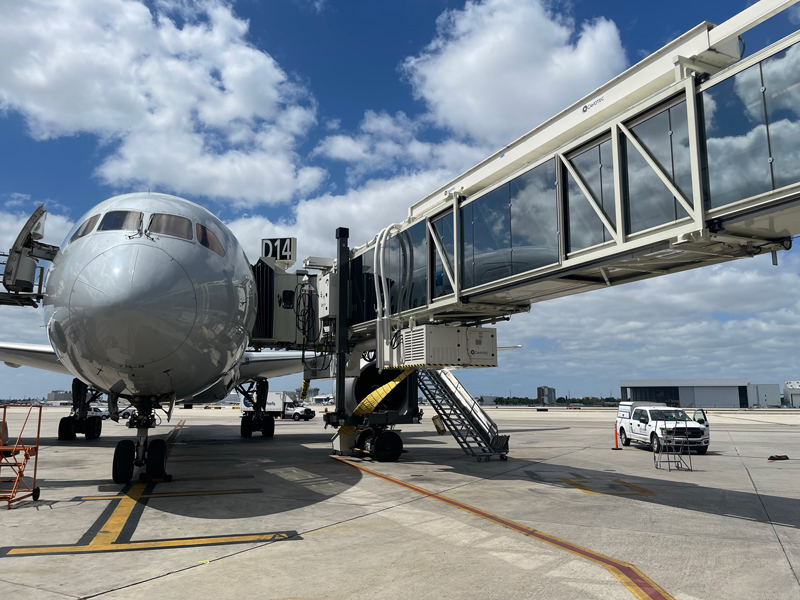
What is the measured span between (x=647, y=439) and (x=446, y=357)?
11.8 metres

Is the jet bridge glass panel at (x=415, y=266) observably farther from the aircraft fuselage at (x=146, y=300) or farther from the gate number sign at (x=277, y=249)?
the gate number sign at (x=277, y=249)

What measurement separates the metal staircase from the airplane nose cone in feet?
28.3

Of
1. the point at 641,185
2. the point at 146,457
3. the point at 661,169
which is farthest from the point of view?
the point at 146,457

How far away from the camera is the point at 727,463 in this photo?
1631 cm

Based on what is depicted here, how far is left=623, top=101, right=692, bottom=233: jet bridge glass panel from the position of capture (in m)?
6.76

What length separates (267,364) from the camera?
20.6 m

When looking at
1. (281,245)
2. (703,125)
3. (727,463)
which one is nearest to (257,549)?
(703,125)

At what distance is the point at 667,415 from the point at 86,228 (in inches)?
732

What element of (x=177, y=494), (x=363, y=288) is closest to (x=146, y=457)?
(x=177, y=494)

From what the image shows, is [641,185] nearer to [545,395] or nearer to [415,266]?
[415,266]

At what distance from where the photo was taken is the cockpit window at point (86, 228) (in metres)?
9.28

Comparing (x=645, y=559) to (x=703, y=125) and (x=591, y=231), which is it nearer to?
(x=591, y=231)

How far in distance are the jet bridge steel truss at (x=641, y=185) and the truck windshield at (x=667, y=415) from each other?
11.6 meters

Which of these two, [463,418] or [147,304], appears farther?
[463,418]
